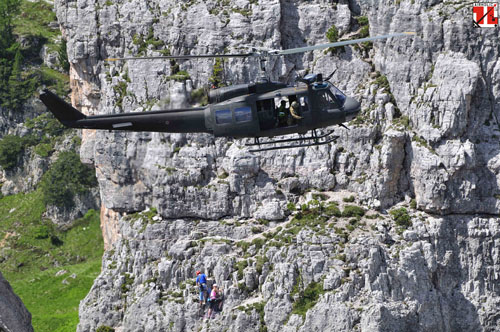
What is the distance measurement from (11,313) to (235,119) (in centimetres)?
1674

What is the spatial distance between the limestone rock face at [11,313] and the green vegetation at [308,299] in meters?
15.4

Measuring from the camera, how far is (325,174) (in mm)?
51094

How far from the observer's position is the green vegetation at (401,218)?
4862cm

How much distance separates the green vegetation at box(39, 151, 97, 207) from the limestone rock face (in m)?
34.2

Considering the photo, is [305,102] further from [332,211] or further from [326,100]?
[332,211]

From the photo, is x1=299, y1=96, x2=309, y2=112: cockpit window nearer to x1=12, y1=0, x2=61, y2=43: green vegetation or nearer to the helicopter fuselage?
the helicopter fuselage

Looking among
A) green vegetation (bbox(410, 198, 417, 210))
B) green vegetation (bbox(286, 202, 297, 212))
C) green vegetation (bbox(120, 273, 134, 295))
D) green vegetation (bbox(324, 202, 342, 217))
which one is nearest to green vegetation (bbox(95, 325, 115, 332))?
green vegetation (bbox(120, 273, 134, 295))

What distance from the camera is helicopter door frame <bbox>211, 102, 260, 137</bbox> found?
1390 inches

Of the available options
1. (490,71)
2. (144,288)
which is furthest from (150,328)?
(490,71)

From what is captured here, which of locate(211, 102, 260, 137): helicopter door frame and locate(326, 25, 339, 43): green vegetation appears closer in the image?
locate(211, 102, 260, 137): helicopter door frame

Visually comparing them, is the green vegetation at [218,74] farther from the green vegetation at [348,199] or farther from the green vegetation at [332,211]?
the green vegetation at [348,199]

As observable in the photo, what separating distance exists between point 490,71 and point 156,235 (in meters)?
24.6

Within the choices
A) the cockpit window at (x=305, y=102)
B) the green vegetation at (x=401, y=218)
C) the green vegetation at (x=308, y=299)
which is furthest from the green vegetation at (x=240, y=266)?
the cockpit window at (x=305, y=102)

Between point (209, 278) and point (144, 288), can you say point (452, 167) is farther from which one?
point (144, 288)
